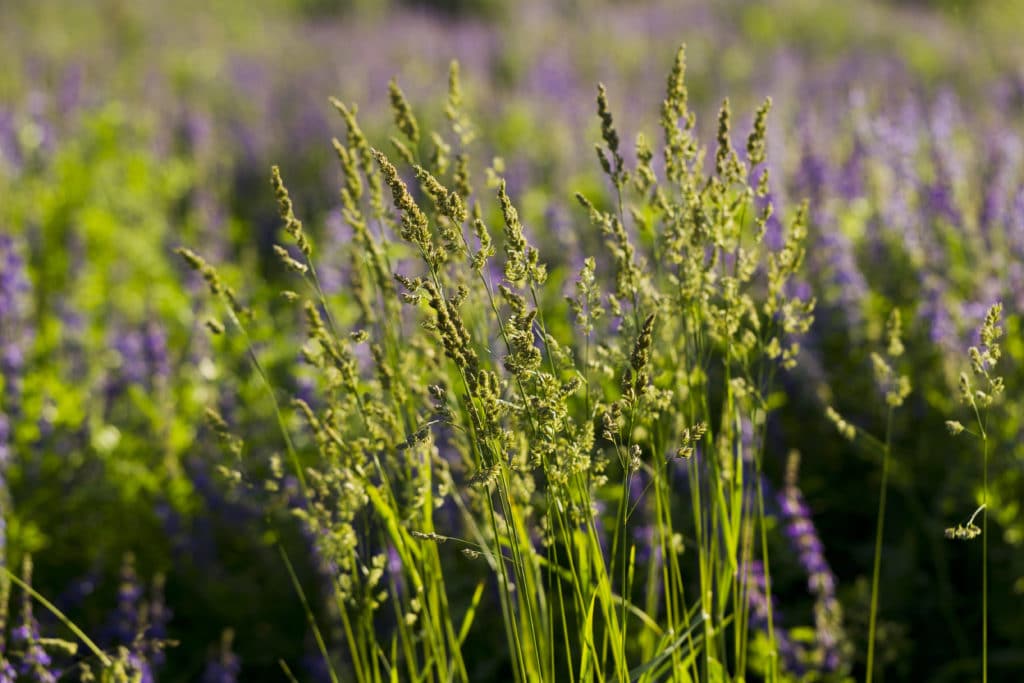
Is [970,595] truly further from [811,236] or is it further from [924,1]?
[924,1]

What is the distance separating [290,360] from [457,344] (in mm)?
2619

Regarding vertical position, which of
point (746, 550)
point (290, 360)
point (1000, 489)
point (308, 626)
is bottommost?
point (308, 626)

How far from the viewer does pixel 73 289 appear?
4.33m

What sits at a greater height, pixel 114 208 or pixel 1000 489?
pixel 1000 489

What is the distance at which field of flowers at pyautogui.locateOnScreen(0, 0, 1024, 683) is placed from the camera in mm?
1431

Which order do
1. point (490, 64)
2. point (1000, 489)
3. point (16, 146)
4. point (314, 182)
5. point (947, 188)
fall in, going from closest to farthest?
Result: point (1000, 489), point (947, 188), point (16, 146), point (314, 182), point (490, 64)

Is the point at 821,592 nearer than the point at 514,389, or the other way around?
the point at 514,389

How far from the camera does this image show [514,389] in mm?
1400

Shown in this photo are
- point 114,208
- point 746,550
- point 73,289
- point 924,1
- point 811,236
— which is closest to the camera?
point 746,550

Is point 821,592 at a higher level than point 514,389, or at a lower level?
lower

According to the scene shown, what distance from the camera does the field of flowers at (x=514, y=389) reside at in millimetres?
1431

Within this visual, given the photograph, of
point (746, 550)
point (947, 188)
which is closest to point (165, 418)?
point (746, 550)

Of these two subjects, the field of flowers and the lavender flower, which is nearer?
the field of flowers

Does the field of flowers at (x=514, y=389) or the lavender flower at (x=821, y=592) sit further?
the lavender flower at (x=821, y=592)
